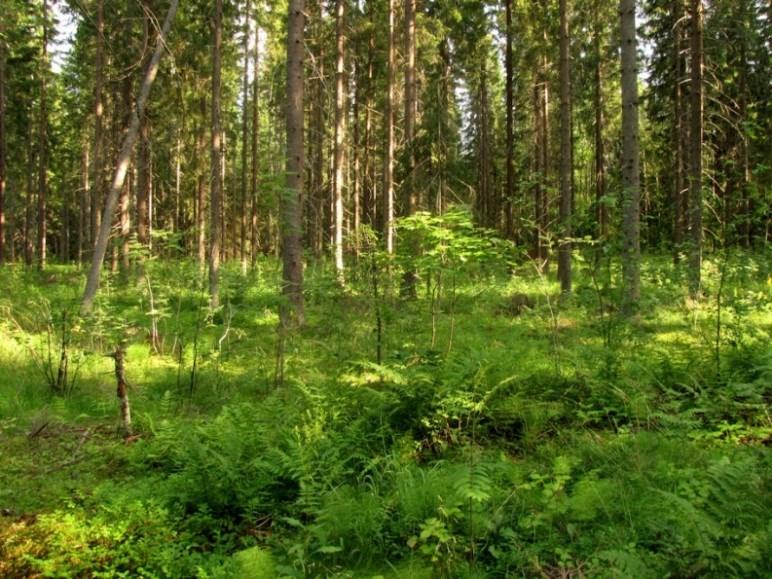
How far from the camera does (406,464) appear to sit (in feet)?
13.9

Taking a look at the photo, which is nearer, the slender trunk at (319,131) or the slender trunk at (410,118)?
the slender trunk at (410,118)

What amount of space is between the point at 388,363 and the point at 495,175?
90.7ft

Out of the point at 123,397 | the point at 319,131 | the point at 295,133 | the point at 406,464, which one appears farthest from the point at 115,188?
the point at 319,131

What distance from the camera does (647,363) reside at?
5.98 metres

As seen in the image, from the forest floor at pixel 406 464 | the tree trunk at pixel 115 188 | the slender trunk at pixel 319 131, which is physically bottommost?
the forest floor at pixel 406 464

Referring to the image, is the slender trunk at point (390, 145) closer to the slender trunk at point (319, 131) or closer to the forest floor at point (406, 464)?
the slender trunk at point (319, 131)

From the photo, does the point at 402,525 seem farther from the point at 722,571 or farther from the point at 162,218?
the point at 162,218

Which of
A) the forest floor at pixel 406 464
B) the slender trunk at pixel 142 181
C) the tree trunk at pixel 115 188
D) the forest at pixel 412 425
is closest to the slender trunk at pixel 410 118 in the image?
the forest at pixel 412 425

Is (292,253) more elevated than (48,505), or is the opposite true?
(292,253)

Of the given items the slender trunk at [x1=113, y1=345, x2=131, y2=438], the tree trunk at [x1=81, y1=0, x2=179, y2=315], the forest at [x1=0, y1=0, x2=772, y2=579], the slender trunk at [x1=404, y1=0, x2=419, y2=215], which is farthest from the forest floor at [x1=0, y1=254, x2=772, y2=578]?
the slender trunk at [x1=404, y1=0, x2=419, y2=215]

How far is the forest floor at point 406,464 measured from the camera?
3131 mm

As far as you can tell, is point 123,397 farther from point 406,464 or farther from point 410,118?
point 410,118

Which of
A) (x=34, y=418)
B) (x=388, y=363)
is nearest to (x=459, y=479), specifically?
(x=388, y=363)

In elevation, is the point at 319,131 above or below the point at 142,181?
above
